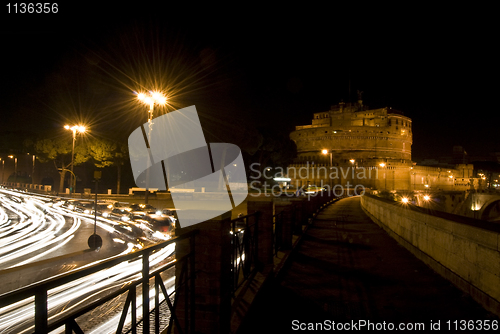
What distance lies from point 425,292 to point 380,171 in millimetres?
69965

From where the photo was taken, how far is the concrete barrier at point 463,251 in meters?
4.20

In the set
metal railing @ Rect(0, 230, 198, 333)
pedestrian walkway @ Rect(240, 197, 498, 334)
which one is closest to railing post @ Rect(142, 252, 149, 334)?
metal railing @ Rect(0, 230, 198, 333)

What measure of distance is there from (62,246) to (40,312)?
43.0 feet

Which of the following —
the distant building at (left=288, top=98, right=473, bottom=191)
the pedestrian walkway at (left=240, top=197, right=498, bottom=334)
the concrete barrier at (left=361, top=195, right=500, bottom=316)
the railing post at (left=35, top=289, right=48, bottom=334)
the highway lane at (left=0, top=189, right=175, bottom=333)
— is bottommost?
the highway lane at (left=0, top=189, right=175, bottom=333)

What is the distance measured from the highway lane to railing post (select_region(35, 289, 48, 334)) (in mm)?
4037

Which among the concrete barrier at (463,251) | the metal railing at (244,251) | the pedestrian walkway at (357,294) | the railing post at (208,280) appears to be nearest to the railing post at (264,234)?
the metal railing at (244,251)

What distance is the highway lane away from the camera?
5.73 metres

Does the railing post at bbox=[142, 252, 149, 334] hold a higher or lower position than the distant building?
lower

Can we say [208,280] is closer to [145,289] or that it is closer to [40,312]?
[145,289]

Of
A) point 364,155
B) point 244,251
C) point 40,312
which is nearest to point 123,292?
point 40,312

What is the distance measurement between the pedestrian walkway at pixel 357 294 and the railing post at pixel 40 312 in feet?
8.94

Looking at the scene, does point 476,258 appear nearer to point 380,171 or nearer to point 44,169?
point 44,169

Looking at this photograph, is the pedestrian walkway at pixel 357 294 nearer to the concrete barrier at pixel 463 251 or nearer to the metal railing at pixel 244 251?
the concrete barrier at pixel 463 251

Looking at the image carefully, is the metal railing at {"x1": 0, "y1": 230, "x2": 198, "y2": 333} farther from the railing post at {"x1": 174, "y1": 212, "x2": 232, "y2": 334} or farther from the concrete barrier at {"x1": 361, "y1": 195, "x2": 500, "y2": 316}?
the concrete barrier at {"x1": 361, "y1": 195, "x2": 500, "y2": 316}
